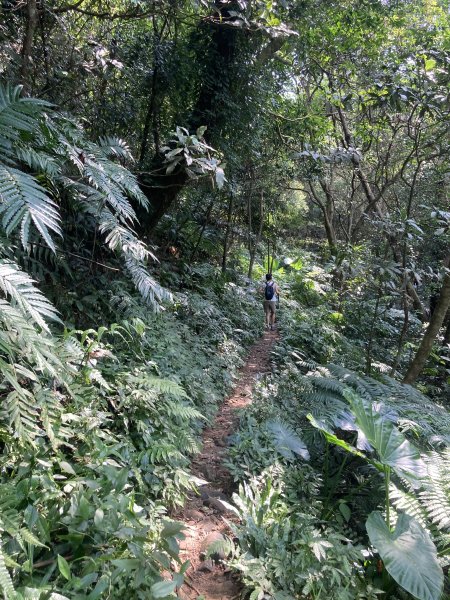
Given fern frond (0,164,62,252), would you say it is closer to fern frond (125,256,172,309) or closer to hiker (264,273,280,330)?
fern frond (125,256,172,309)

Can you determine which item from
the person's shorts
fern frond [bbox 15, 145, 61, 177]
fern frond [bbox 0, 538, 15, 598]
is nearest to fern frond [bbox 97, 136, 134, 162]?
fern frond [bbox 15, 145, 61, 177]

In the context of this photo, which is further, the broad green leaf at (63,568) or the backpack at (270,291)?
the backpack at (270,291)

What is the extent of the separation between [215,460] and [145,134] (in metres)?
4.68

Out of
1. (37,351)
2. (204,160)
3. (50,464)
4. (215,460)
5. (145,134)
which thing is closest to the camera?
(37,351)

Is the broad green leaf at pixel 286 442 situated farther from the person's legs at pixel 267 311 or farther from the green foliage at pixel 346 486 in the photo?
the person's legs at pixel 267 311

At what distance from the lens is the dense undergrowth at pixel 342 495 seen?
2.52m

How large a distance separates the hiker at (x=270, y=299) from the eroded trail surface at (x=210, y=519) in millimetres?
4215

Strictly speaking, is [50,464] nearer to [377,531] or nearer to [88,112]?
[377,531]

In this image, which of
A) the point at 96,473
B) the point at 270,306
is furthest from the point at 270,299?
the point at 96,473

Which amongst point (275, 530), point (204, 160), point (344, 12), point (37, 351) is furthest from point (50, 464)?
point (344, 12)

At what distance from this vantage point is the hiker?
29.3 feet

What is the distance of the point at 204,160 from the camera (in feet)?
11.0

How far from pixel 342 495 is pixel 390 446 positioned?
1.00m

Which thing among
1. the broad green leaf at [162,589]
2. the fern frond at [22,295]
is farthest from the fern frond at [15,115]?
the broad green leaf at [162,589]
